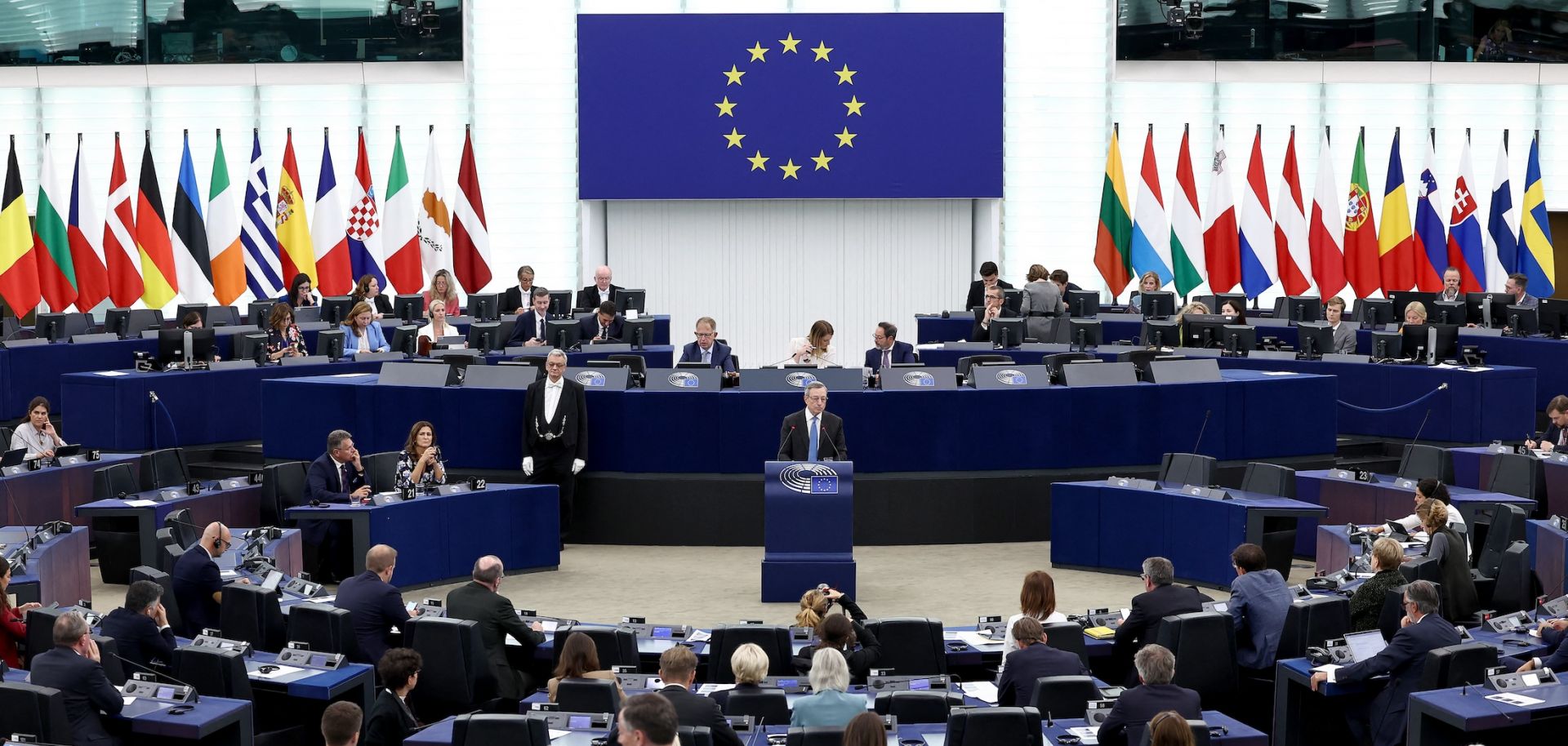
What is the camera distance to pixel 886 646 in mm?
9891

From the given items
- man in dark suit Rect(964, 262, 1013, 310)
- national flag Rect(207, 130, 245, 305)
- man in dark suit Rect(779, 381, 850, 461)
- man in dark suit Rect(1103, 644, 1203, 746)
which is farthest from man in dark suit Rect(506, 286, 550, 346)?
man in dark suit Rect(1103, 644, 1203, 746)

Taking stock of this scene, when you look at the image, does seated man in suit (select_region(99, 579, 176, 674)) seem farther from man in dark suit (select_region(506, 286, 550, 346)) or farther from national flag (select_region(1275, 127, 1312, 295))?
national flag (select_region(1275, 127, 1312, 295))

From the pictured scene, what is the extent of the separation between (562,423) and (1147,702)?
8.27 meters

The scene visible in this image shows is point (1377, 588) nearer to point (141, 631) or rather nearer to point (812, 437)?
point (812, 437)

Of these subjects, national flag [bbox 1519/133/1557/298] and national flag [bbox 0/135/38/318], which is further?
national flag [bbox 1519/133/1557/298]

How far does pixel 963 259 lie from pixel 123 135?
43.8ft

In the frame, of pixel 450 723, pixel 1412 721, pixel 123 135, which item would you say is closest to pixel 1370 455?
pixel 1412 721

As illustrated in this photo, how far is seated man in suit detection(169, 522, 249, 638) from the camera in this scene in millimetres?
11227

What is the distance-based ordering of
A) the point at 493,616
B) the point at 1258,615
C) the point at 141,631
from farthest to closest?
1. the point at 1258,615
2. the point at 493,616
3. the point at 141,631

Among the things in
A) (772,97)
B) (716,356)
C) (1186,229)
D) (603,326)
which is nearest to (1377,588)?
(716,356)

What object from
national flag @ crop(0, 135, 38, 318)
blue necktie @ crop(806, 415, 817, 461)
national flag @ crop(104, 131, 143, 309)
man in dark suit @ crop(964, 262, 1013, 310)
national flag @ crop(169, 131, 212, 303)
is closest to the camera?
blue necktie @ crop(806, 415, 817, 461)

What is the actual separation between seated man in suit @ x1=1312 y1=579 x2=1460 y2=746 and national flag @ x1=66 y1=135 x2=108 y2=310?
18.3m

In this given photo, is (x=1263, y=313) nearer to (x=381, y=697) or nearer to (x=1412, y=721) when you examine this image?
(x=1412, y=721)

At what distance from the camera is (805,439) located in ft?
47.5
